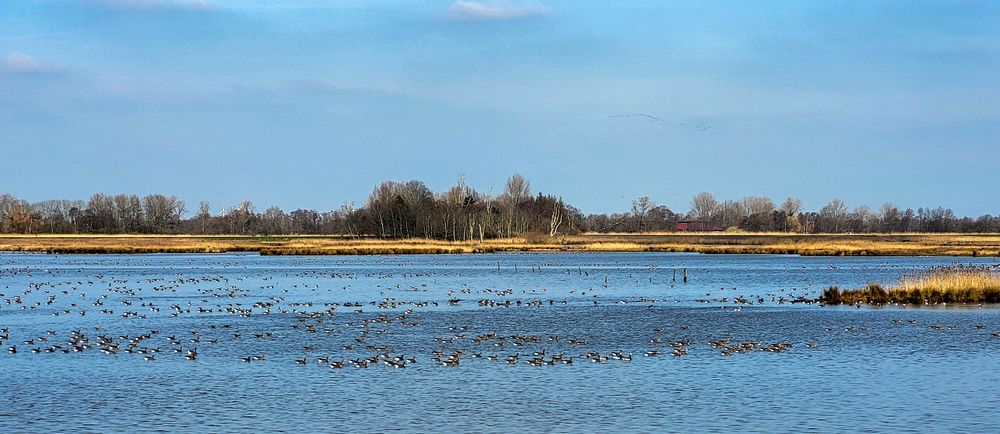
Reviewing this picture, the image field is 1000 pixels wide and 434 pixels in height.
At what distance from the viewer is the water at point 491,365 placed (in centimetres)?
1677

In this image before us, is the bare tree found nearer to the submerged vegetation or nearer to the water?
the water

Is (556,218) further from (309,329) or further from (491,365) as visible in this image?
(491,365)

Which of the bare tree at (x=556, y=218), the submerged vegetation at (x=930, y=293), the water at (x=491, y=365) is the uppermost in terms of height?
the bare tree at (x=556, y=218)

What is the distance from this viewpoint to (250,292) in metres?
47.0

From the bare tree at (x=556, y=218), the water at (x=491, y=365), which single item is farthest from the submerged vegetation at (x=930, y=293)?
the bare tree at (x=556, y=218)

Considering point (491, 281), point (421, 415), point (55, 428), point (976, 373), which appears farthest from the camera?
point (491, 281)

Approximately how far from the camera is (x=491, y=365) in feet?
74.2

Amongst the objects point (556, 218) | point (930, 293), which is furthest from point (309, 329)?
point (556, 218)

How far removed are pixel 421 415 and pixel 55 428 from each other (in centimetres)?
537

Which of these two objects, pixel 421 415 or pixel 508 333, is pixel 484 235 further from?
pixel 421 415

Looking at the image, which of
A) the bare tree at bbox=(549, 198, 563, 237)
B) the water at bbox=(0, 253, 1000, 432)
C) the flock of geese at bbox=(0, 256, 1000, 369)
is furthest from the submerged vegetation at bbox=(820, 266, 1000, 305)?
the bare tree at bbox=(549, 198, 563, 237)

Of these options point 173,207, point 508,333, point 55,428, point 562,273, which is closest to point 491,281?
point 562,273

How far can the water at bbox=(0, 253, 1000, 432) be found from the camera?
16766 mm

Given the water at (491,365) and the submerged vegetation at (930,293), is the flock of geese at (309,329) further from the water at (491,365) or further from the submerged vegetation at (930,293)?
the submerged vegetation at (930,293)
